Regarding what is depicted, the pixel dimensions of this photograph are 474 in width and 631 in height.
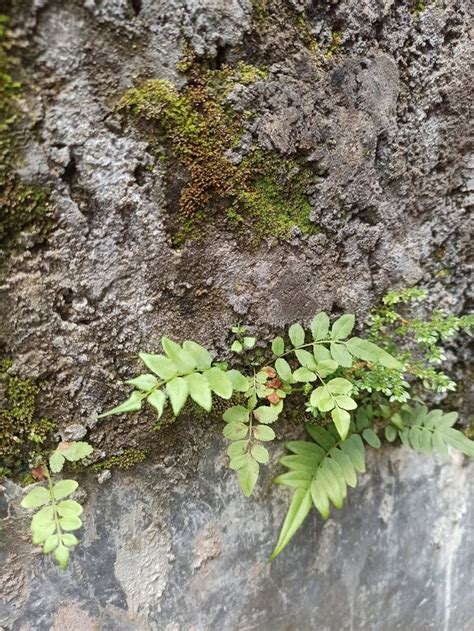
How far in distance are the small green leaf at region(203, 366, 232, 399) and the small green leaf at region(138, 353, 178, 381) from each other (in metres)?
0.10

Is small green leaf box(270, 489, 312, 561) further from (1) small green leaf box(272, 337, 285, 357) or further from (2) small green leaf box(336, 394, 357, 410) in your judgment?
A: (1) small green leaf box(272, 337, 285, 357)

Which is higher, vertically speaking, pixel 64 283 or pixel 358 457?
pixel 64 283

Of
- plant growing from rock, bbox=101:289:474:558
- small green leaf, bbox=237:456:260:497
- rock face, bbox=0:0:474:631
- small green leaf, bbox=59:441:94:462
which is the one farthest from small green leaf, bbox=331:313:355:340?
small green leaf, bbox=59:441:94:462

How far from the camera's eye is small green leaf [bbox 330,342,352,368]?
145 centimetres

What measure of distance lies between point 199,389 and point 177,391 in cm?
6

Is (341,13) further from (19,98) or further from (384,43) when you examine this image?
(19,98)

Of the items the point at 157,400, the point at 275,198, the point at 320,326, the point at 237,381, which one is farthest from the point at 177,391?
the point at 275,198

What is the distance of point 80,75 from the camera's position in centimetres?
113

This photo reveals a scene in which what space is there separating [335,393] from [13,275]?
914 mm

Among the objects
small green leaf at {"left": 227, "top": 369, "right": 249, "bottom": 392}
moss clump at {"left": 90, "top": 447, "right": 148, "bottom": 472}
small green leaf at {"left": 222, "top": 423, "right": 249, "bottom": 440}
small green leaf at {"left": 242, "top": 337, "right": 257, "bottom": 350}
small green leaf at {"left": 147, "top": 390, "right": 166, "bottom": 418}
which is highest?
small green leaf at {"left": 147, "top": 390, "right": 166, "bottom": 418}

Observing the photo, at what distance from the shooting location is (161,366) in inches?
47.2

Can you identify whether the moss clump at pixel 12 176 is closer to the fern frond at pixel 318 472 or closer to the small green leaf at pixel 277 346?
the small green leaf at pixel 277 346

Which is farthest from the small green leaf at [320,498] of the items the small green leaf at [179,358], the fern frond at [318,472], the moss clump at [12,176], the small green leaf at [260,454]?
the moss clump at [12,176]

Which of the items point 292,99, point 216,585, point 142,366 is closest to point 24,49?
point 292,99
